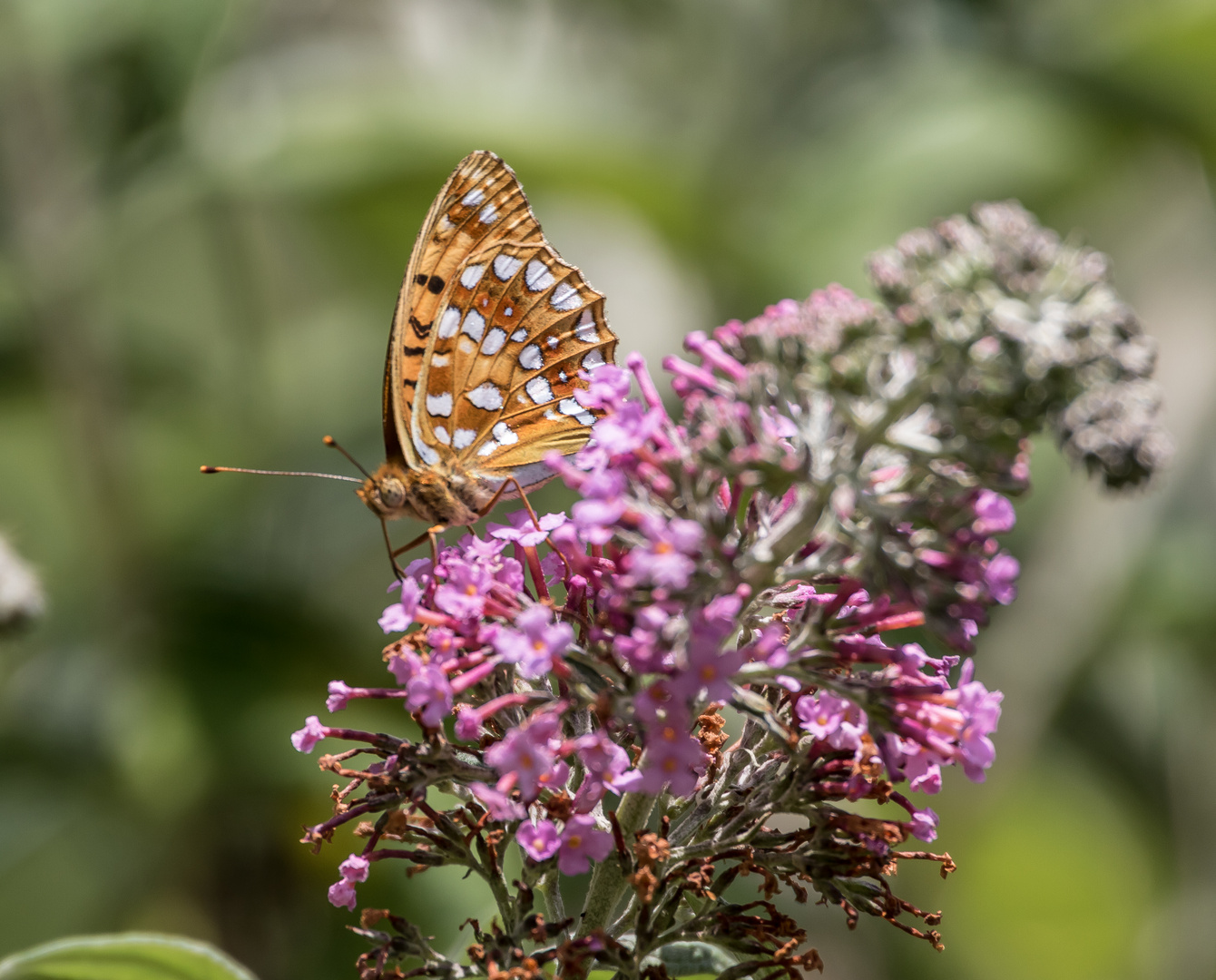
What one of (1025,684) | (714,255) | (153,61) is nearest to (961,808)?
(1025,684)

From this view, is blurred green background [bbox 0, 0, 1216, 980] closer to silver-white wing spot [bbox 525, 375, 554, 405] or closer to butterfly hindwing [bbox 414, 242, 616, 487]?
butterfly hindwing [bbox 414, 242, 616, 487]

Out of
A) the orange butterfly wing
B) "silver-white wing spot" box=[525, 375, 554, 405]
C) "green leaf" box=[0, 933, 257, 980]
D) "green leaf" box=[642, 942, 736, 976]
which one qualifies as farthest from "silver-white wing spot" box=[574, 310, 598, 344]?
"green leaf" box=[0, 933, 257, 980]

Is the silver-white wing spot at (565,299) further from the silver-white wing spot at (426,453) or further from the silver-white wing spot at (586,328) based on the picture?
the silver-white wing spot at (426,453)

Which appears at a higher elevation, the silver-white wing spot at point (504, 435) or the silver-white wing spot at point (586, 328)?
the silver-white wing spot at point (586, 328)

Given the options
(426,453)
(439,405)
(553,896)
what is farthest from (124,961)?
(439,405)

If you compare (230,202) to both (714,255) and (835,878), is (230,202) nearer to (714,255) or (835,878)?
(714,255)

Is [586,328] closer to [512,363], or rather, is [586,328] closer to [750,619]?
[512,363]

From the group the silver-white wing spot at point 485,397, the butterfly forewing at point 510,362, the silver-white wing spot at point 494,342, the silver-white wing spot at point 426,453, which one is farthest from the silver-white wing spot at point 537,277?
the silver-white wing spot at point 426,453
